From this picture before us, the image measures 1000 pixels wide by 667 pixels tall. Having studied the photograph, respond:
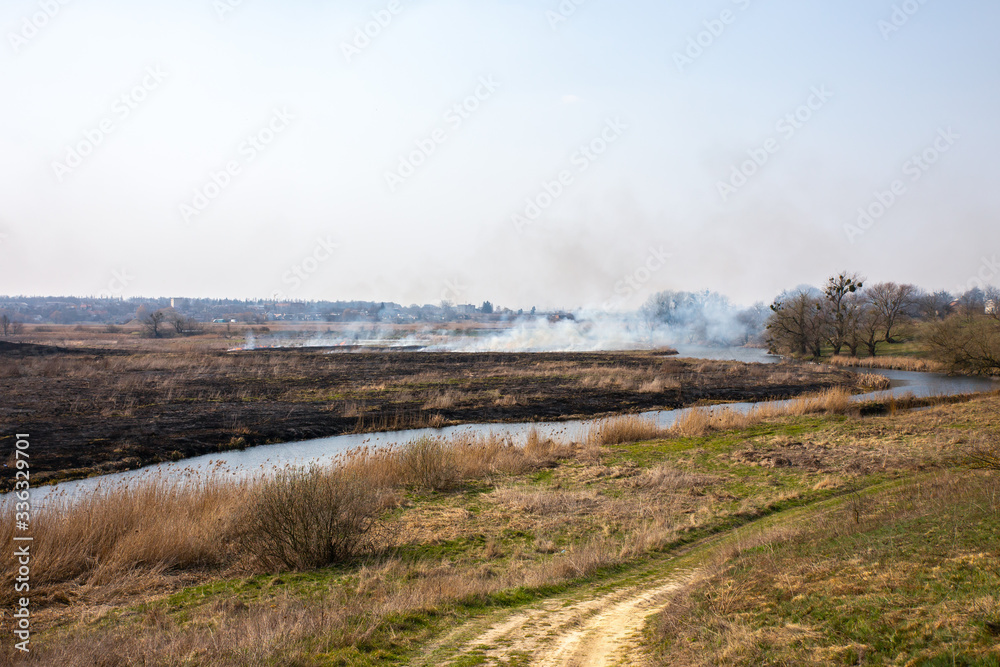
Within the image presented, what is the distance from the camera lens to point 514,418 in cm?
2947

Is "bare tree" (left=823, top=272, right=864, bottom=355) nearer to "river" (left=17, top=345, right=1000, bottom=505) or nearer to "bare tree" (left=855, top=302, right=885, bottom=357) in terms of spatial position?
"bare tree" (left=855, top=302, right=885, bottom=357)

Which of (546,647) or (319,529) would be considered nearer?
(546,647)

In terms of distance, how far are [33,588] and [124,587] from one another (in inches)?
43.4

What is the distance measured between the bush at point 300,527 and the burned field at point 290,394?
35.3 ft

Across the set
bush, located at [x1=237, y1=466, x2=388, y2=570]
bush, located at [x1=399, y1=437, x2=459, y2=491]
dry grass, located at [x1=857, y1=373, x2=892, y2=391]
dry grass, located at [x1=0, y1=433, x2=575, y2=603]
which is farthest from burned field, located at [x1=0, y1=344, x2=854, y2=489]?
bush, located at [x1=237, y1=466, x2=388, y2=570]

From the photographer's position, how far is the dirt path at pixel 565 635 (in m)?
5.61

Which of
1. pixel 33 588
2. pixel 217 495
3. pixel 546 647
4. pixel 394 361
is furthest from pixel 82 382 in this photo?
pixel 546 647

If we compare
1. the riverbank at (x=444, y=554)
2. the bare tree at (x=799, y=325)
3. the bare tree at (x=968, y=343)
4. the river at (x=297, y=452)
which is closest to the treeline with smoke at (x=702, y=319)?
the bare tree at (x=799, y=325)

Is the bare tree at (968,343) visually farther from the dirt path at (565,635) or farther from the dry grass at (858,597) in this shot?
the dirt path at (565,635)

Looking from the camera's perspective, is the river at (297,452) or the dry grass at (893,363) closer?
the river at (297,452)

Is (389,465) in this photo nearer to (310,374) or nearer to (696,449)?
(696,449)

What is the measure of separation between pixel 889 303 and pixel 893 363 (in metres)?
12.3

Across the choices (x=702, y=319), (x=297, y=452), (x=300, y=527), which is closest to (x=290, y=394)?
(x=297, y=452)

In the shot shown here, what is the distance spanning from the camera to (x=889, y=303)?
6419 centimetres
